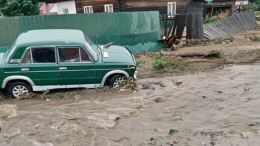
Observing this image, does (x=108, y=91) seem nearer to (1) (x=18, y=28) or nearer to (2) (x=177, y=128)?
(2) (x=177, y=128)

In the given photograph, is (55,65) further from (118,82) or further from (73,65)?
(118,82)

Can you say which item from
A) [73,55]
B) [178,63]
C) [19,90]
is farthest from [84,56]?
[178,63]

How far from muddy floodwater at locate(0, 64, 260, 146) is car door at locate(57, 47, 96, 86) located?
0.49 metres

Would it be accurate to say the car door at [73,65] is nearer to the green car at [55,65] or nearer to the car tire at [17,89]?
the green car at [55,65]

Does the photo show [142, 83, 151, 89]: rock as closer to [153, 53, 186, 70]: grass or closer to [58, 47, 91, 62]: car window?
[153, 53, 186, 70]: grass

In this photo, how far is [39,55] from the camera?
19.5ft

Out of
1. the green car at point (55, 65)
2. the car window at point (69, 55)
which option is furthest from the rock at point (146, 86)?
the car window at point (69, 55)

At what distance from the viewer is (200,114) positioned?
5.16 meters

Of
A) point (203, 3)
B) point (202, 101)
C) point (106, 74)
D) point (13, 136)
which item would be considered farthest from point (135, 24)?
point (203, 3)

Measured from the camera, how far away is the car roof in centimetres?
586

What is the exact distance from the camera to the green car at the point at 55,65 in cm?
586

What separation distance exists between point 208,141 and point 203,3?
23.2m

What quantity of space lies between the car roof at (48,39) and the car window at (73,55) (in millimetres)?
172

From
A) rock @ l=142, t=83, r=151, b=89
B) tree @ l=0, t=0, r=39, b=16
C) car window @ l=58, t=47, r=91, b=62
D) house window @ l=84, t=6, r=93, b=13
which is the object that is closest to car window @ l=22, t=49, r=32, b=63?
car window @ l=58, t=47, r=91, b=62
